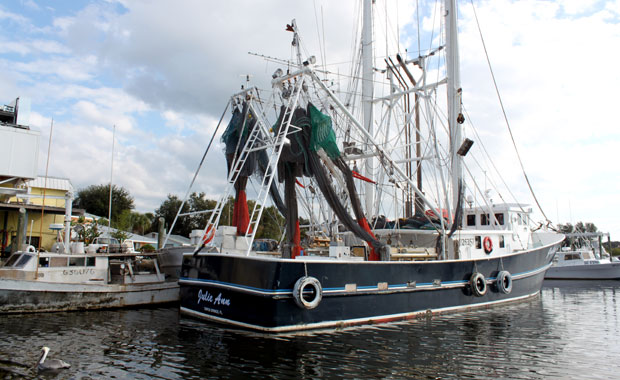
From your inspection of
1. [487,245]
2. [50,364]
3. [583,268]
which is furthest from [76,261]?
[583,268]

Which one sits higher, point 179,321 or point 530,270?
point 530,270

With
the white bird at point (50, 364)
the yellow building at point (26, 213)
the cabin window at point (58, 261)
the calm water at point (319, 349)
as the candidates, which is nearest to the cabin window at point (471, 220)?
the calm water at point (319, 349)

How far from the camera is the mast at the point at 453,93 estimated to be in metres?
18.9

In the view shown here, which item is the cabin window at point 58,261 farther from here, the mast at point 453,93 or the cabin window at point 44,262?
the mast at point 453,93

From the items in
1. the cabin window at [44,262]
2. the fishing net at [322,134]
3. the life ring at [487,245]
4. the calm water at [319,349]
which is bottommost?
the calm water at [319,349]

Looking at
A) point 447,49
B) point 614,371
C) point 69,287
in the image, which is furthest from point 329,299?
point 447,49

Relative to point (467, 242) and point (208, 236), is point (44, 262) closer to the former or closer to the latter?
point (208, 236)

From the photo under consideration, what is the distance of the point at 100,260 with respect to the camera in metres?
18.1

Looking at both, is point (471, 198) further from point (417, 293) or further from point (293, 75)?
point (293, 75)

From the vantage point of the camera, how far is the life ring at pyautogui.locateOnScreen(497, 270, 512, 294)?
56.6 feet

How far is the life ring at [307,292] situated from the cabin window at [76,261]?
10703 mm

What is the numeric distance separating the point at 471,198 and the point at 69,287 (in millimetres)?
17552

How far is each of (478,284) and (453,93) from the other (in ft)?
26.6

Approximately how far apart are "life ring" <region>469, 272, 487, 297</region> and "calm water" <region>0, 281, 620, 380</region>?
1.03 m
